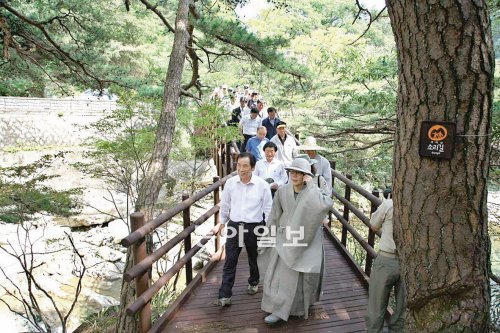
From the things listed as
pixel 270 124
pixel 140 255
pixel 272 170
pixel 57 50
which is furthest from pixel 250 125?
pixel 140 255

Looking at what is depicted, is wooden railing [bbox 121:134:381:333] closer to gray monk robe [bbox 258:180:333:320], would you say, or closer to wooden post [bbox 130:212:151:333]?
wooden post [bbox 130:212:151:333]

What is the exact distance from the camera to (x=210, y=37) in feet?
21.3

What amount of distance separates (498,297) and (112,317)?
4.90 m

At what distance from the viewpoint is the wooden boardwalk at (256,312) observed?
325 cm

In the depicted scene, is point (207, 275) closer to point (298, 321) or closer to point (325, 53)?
point (298, 321)

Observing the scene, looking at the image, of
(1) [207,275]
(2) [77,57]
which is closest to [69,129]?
(2) [77,57]

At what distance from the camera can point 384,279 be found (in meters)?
2.78

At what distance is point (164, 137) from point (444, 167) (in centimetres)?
397

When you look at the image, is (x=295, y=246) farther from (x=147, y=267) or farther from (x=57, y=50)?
(x=57, y=50)

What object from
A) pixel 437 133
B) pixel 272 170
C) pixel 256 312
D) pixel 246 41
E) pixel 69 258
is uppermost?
pixel 246 41

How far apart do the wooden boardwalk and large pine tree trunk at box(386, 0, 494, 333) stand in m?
1.76

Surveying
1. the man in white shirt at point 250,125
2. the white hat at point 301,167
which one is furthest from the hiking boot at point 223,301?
the man in white shirt at point 250,125

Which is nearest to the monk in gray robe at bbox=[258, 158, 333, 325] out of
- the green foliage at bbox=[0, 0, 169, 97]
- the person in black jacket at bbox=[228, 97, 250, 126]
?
the green foliage at bbox=[0, 0, 169, 97]

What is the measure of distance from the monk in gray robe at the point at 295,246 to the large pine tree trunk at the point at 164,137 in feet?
5.01
